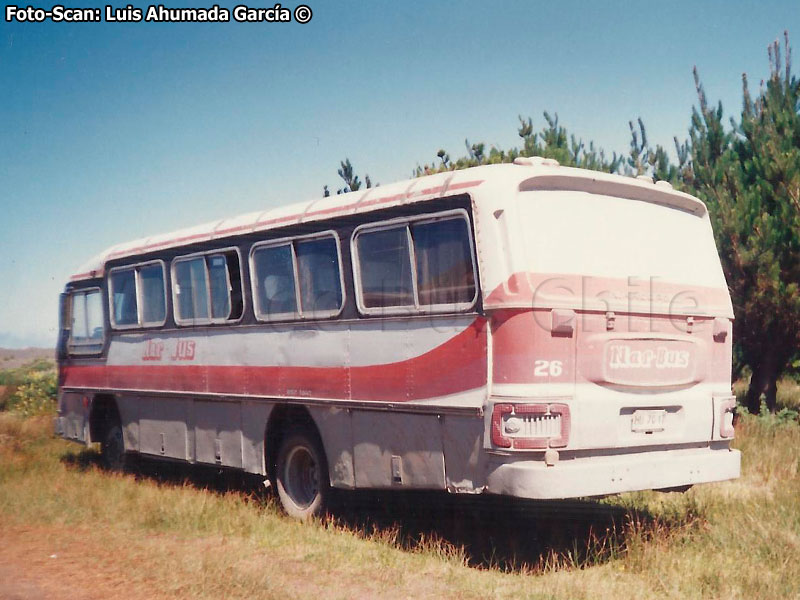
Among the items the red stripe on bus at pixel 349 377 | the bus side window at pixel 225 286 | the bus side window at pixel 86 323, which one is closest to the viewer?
the red stripe on bus at pixel 349 377

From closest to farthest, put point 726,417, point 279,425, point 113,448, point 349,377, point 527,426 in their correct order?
point 527,426
point 726,417
point 349,377
point 279,425
point 113,448

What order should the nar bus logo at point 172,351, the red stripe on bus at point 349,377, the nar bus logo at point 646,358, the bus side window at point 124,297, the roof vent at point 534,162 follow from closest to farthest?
the red stripe on bus at point 349,377
the nar bus logo at point 646,358
the roof vent at point 534,162
the nar bus logo at point 172,351
the bus side window at point 124,297

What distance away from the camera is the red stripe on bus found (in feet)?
23.1

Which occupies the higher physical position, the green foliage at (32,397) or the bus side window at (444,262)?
the bus side window at (444,262)

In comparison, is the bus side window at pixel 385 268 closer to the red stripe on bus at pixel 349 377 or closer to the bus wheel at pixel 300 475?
the red stripe on bus at pixel 349 377

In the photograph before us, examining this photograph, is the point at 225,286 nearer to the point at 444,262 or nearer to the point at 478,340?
the point at 444,262

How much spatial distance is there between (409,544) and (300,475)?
168 cm

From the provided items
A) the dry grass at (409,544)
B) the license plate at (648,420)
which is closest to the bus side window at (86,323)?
the dry grass at (409,544)

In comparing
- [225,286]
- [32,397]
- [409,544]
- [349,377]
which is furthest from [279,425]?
[32,397]

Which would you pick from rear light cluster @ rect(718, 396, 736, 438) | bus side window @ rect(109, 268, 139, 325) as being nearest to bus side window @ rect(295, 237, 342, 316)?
rear light cluster @ rect(718, 396, 736, 438)

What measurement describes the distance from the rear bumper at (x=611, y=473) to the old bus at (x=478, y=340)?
0.02 metres

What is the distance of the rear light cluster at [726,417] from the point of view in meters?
7.92

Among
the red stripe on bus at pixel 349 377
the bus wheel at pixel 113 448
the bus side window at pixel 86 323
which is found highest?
the bus side window at pixel 86 323

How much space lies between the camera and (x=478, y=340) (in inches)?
274
